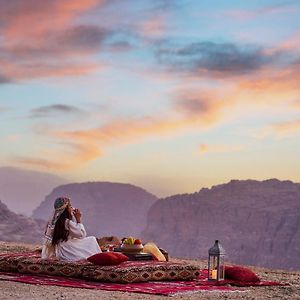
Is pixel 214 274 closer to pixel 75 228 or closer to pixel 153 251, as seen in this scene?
pixel 153 251

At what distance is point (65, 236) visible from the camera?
1444 cm

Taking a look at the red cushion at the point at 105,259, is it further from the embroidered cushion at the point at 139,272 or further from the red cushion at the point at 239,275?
the red cushion at the point at 239,275

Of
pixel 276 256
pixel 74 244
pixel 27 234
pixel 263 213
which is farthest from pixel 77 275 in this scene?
pixel 263 213

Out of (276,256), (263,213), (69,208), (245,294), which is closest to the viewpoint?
(245,294)

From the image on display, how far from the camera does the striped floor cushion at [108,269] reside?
13219mm

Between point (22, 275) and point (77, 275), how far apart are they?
3.92 ft

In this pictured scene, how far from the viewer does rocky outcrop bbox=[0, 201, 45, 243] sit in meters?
111

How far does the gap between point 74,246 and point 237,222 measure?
144 meters

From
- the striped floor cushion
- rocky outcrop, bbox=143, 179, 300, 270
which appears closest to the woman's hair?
the striped floor cushion

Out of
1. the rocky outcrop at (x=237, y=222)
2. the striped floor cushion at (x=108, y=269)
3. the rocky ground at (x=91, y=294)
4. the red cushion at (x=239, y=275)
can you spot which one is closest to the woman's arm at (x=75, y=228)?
the striped floor cushion at (x=108, y=269)

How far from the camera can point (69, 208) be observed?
569 inches

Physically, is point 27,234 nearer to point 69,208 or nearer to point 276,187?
point 276,187

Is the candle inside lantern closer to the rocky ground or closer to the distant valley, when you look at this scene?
the rocky ground

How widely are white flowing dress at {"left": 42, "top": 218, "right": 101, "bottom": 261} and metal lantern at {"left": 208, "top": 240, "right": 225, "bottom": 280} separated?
8.65ft
